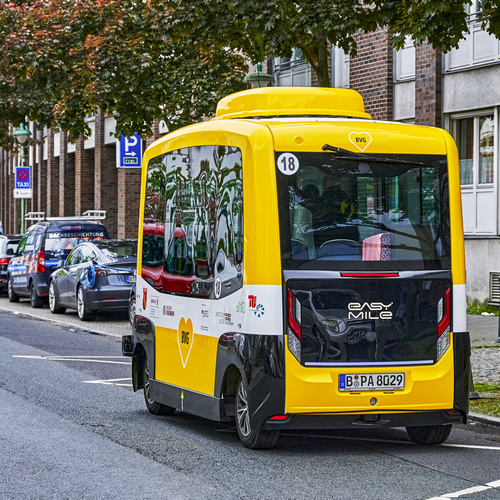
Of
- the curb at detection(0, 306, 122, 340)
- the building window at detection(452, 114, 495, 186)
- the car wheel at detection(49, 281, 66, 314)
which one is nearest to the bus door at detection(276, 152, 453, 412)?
the curb at detection(0, 306, 122, 340)

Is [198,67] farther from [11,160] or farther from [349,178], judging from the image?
[11,160]

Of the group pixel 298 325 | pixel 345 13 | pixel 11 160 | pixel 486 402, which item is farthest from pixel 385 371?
pixel 11 160

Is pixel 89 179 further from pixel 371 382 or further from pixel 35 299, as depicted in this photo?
pixel 371 382

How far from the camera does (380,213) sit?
8.55 meters

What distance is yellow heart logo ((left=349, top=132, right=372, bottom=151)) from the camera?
855 cm

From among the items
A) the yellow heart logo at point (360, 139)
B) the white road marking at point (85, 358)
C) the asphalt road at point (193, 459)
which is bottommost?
the white road marking at point (85, 358)

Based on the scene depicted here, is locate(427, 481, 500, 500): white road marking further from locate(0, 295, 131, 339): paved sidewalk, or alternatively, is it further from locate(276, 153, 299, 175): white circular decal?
locate(0, 295, 131, 339): paved sidewalk

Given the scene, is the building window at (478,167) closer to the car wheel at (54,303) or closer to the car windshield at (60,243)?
the car wheel at (54,303)

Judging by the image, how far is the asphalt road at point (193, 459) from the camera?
7.05 metres

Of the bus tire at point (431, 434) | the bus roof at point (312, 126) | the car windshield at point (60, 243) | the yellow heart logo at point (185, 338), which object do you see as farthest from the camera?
the car windshield at point (60, 243)

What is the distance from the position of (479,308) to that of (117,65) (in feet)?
26.4

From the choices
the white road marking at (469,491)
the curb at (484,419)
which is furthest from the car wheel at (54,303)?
the white road marking at (469,491)

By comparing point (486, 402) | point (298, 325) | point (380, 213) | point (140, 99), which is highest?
point (140, 99)

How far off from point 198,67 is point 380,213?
44.1ft
